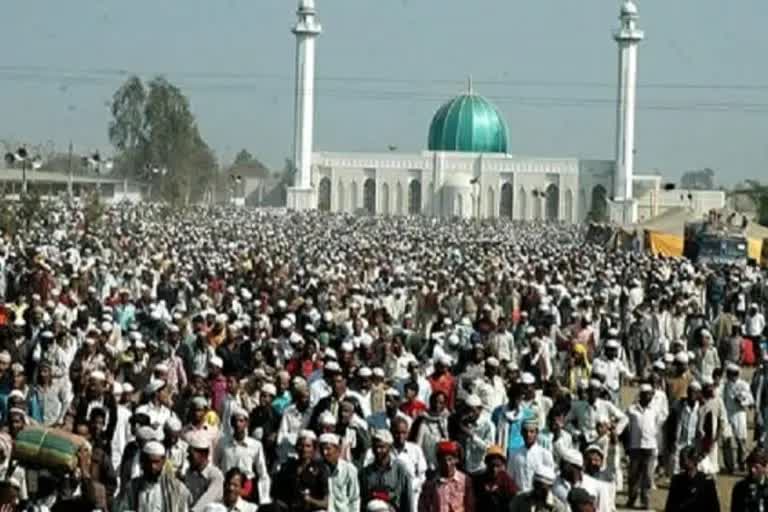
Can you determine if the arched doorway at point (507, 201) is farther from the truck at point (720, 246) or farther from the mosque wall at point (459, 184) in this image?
the truck at point (720, 246)

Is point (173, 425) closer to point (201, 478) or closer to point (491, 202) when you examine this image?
point (201, 478)

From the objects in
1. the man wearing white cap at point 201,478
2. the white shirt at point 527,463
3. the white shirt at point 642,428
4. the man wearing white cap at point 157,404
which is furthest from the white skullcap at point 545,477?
the white shirt at point 642,428

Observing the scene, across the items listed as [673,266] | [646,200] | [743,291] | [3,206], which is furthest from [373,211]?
[743,291]

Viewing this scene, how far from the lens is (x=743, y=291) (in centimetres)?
2633

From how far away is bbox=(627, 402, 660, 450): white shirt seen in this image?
13297 millimetres

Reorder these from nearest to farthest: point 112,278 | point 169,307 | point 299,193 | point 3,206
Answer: point 169,307
point 112,278
point 3,206
point 299,193

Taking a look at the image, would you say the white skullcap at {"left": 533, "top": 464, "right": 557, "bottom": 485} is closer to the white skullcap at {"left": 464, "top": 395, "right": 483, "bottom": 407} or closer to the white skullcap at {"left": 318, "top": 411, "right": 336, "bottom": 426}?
the white skullcap at {"left": 318, "top": 411, "right": 336, "bottom": 426}

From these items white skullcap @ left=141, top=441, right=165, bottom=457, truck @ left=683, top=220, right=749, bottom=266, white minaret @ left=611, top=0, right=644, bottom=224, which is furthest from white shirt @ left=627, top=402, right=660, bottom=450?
white minaret @ left=611, top=0, right=644, bottom=224

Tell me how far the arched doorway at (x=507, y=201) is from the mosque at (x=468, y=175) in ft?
0.15

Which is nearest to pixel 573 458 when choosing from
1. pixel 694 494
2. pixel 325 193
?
pixel 694 494

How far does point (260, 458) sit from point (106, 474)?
74cm

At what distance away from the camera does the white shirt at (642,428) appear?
Answer: 1330cm

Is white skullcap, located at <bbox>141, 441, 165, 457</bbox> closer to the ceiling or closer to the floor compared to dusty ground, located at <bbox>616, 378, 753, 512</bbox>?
closer to the ceiling

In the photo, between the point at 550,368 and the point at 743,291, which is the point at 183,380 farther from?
the point at 743,291
